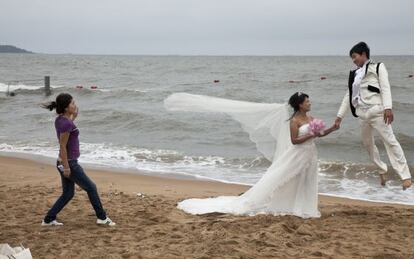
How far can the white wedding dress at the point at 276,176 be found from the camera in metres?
6.70

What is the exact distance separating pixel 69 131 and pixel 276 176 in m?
2.74

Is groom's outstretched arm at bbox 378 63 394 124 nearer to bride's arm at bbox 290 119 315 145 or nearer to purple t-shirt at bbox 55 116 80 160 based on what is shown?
bride's arm at bbox 290 119 315 145

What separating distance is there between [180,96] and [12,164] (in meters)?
6.23

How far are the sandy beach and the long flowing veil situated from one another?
3.53 feet

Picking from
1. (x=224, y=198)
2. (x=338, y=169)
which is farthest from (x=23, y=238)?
(x=338, y=169)

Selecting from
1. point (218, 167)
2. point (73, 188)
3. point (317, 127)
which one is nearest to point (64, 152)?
point (73, 188)

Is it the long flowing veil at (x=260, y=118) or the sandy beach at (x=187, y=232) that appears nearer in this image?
the sandy beach at (x=187, y=232)

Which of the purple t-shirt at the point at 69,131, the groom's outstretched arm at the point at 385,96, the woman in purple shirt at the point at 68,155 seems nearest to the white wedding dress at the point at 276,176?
the groom's outstretched arm at the point at 385,96

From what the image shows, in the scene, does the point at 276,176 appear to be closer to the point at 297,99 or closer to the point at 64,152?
the point at 297,99

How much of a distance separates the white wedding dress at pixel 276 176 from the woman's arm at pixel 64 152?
1.95 metres

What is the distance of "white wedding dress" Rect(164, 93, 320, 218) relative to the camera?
670 centimetres

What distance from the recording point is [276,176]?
677 centimetres

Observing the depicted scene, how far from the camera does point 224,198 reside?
760 cm

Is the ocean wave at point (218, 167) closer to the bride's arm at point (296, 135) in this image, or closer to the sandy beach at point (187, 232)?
the sandy beach at point (187, 232)
